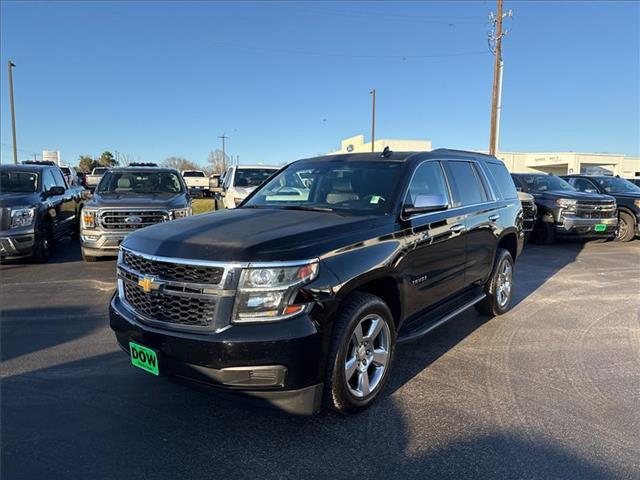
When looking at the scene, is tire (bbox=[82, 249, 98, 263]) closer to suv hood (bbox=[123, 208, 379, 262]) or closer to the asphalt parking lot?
the asphalt parking lot

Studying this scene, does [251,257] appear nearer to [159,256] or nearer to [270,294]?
[270,294]

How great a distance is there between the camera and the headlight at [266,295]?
2.77m

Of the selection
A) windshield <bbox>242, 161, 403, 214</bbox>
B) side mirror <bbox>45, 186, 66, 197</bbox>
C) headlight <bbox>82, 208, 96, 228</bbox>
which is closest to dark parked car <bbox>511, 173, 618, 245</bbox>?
windshield <bbox>242, 161, 403, 214</bbox>

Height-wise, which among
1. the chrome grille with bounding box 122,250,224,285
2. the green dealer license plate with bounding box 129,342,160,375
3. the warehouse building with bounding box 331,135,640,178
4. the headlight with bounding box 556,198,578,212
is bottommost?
the green dealer license plate with bounding box 129,342,160,375

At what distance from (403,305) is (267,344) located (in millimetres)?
1399

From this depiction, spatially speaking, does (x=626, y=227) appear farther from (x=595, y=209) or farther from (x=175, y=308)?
(x=175, y=308)

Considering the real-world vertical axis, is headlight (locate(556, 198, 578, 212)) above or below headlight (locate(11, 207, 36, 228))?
above

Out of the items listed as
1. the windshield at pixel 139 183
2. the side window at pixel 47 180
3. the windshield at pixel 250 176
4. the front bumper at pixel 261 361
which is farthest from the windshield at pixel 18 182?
the front bumper at pixel 261 361

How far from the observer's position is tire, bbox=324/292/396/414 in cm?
299

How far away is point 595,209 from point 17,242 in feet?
39.6

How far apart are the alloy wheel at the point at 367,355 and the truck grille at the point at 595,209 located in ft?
31.3

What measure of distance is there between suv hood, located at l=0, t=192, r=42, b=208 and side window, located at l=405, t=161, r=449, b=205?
705 cm

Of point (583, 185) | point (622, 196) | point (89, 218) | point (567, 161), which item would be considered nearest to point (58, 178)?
point (89, 218)

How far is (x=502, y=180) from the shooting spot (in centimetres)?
600
